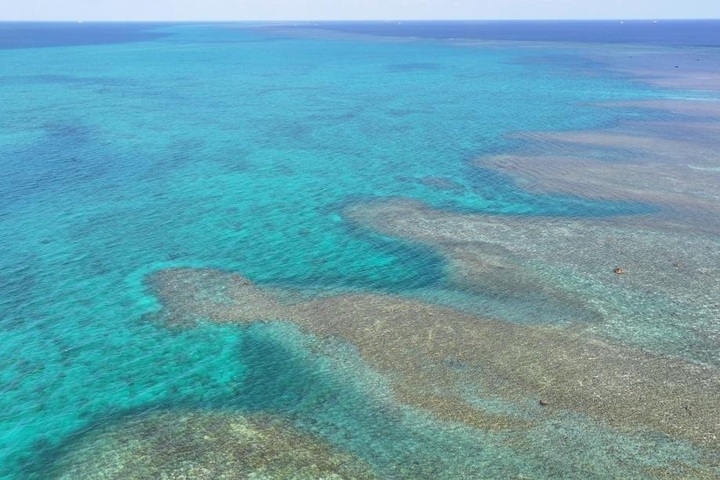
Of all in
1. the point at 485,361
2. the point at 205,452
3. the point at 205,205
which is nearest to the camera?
the point at 205,452

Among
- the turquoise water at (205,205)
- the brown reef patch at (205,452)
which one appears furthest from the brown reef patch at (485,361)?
the brown reef patch at (205,452)

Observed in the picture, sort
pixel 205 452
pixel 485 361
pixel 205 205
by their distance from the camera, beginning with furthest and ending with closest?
pixel 205 205 → pixel 485 361 → pixel 205 452

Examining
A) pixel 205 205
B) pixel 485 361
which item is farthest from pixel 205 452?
pixel 205 205

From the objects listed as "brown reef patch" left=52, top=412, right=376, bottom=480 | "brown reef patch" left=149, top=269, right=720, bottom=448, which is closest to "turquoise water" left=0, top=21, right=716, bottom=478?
"brown reef patch" left=52, top=412, right=376, bottom=480

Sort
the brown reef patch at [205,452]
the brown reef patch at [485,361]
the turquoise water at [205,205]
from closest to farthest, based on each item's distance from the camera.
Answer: the brown reef patch at [205,452]
the brown reef patch at [485,361]
the turquoise water at [205,205]

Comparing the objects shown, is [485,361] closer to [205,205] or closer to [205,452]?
[205,452]

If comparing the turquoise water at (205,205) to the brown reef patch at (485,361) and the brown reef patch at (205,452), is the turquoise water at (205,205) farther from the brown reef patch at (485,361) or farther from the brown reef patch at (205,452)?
the brown reef patch at (485,361)

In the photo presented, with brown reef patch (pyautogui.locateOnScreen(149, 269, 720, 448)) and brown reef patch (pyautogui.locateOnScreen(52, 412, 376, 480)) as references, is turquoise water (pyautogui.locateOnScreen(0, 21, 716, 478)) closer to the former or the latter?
brown reef patch (pyautogui.locateOnScreen(52, 412, 376, 480))

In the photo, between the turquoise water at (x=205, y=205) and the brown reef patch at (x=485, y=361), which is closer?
the brown reef patch at (x=485, y=361)

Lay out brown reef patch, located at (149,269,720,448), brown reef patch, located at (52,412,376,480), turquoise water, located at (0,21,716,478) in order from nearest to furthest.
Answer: brown reef patch, located at (52,412,376,480), brown reef patch, located at (149,269,720,448), turquoise water, located at (0,21,716,478)
